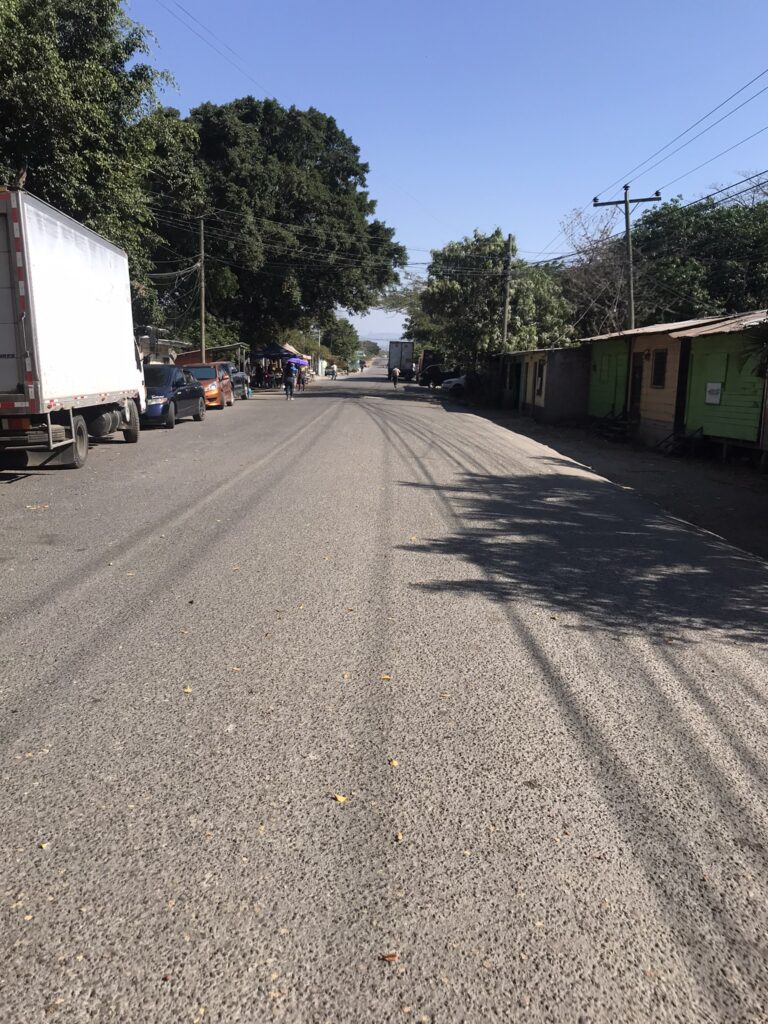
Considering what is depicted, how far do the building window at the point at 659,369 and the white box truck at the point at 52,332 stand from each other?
13.2m

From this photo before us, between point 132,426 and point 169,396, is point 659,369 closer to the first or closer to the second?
point 169,396

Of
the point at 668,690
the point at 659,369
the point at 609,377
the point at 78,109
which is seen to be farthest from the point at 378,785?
the point at 609,377

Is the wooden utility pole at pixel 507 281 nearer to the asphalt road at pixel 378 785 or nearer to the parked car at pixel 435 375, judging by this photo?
the parked car at pixel 435 375

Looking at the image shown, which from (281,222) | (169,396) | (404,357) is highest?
(281,222)

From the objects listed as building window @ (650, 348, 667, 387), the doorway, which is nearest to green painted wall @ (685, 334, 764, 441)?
building window @ (650, 348, 667, 387)

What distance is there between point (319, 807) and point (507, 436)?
62.4 ft

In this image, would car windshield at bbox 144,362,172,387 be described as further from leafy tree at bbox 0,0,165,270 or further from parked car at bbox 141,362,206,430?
leafy tree at bbox 0,0,165,270

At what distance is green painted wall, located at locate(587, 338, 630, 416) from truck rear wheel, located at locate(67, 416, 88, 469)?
15.7m

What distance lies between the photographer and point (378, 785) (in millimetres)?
3400

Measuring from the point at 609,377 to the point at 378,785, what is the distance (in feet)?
75.2

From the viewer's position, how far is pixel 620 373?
23500 millimetres

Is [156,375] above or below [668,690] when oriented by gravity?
above

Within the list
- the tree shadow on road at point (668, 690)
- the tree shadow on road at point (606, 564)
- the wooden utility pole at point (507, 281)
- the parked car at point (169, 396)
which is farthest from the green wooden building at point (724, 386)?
the wooden utility pole at point (507, 281)

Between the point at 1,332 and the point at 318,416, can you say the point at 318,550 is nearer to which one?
the point at 1,332
